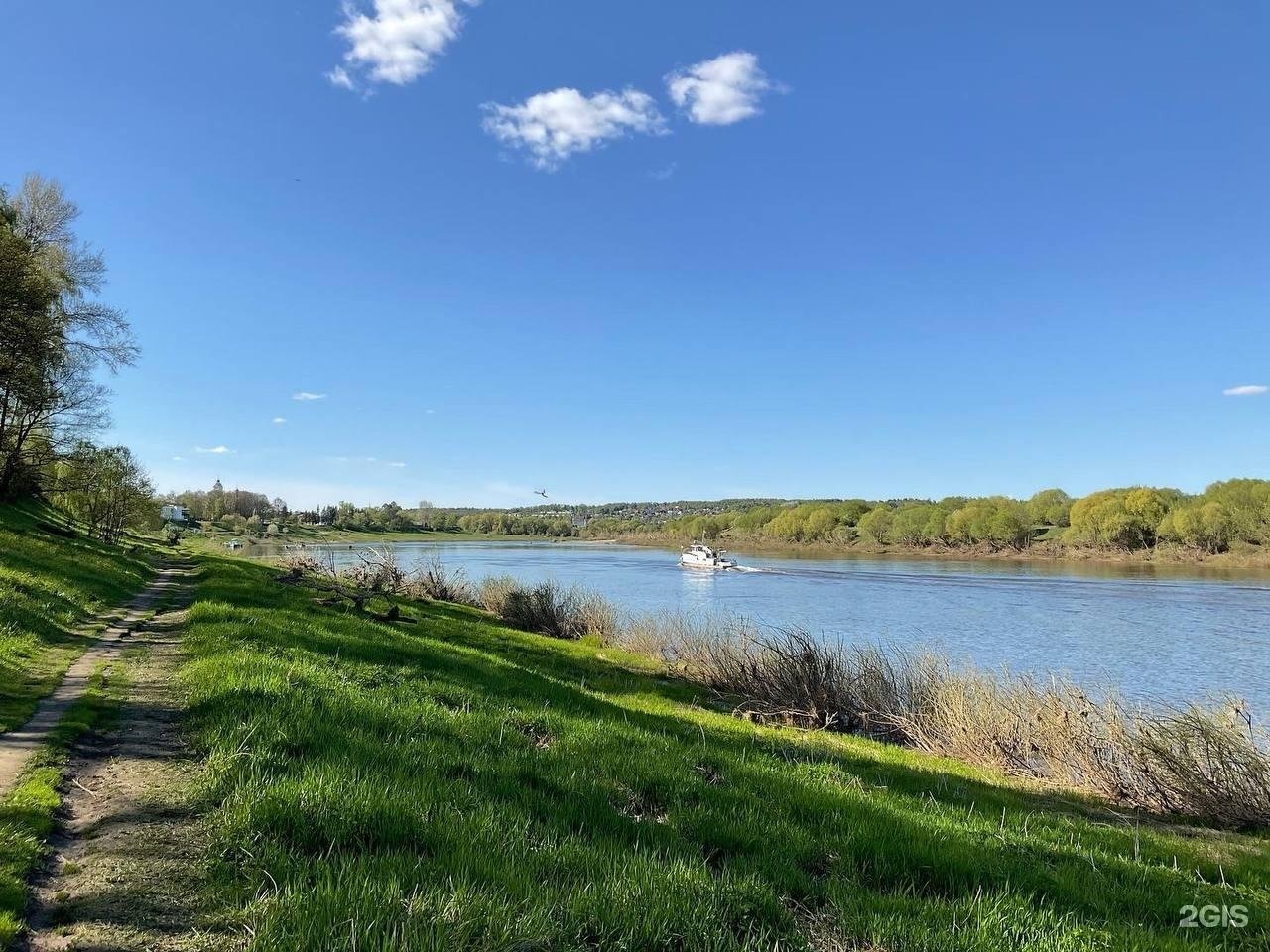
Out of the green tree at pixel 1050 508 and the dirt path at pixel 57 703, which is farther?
the green tree at pixel 1050 508

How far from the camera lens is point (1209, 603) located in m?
41.8

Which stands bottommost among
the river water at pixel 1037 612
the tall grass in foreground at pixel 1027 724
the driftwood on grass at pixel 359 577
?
the river water at pixel 1037 612

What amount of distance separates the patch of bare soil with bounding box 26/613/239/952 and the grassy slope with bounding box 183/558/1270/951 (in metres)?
0.20

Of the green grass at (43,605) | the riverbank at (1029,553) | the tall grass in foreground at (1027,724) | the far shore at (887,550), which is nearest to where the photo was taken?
the green grass at (43,605)

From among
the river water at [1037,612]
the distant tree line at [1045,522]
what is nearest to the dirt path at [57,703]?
the river water at [1037,612]

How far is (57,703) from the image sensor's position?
8.07 m

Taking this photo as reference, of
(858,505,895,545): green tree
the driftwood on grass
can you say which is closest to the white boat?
(858,505,895,545): green tree

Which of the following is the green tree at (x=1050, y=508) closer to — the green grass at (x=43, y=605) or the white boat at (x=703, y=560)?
the white boat at (x=703, y=560)

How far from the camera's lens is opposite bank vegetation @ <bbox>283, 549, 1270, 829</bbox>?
422 inches

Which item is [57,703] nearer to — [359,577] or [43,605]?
[43,605]

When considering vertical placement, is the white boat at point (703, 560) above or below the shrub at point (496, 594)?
below

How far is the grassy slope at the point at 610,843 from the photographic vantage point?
3650 millimetres

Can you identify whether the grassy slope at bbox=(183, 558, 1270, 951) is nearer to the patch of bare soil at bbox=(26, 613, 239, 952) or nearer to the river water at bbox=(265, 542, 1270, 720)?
the patch of bare soil at bbox=(26, 613, 239, 952)

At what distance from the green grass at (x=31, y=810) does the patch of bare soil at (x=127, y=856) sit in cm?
9
